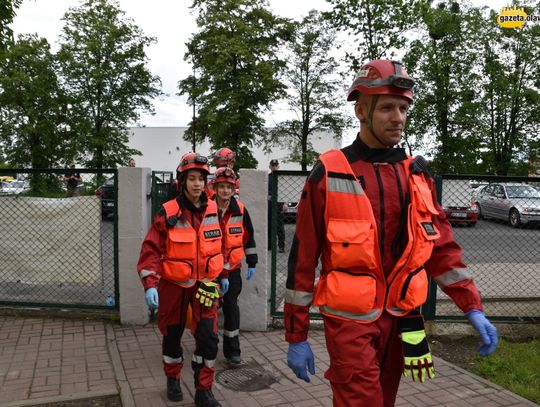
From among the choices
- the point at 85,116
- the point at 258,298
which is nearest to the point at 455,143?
the point at 85,116

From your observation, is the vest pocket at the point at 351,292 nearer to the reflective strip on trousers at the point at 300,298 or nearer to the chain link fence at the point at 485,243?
the reflective strip on trousers at the point at 300,298

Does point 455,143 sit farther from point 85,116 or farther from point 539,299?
point 539,299

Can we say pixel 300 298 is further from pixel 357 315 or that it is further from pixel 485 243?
pixel 485 243

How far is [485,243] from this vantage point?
7.08 meters

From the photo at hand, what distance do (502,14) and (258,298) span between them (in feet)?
94.8

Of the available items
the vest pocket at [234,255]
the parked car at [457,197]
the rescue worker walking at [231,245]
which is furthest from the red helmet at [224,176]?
the parked car at [457,197]

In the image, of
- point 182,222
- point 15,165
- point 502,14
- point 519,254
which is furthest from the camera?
point 502,14

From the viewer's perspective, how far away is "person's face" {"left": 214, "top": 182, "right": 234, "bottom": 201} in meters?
4.98

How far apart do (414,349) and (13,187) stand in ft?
19.7

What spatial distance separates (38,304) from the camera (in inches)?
261

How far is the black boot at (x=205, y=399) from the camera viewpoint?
13.2ft

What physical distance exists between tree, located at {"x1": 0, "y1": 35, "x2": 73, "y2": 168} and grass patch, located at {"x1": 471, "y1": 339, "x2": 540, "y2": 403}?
82.5 ft

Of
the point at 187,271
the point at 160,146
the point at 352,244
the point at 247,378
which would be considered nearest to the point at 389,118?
the point at 352,244

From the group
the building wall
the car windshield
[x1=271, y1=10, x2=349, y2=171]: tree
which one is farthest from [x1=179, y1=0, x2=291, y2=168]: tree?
the car windshield
